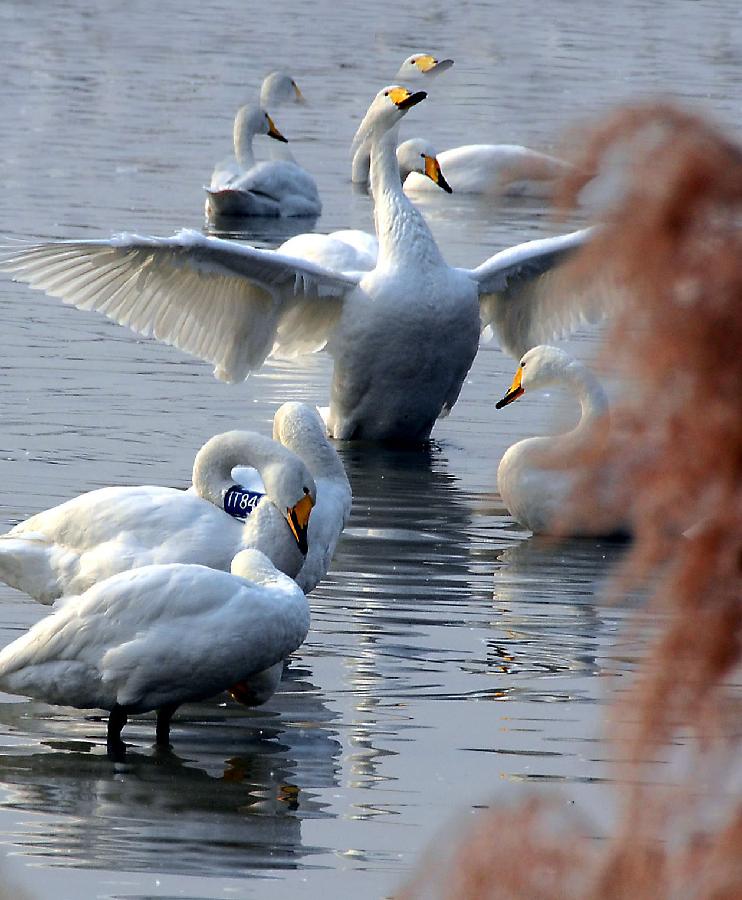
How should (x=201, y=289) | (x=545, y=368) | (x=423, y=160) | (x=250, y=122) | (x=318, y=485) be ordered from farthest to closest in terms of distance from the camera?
(x=250, y=122)
(x=423, y=160)
(x=201, y=289)
(x=545, y=368)
(x=318, y=485)

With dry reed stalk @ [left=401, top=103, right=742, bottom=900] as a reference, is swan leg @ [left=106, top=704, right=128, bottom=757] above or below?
below

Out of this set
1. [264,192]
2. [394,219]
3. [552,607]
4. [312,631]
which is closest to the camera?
[312,631]

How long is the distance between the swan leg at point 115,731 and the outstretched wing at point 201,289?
14.5ft

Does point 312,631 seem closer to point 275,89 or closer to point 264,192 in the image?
point 264,192

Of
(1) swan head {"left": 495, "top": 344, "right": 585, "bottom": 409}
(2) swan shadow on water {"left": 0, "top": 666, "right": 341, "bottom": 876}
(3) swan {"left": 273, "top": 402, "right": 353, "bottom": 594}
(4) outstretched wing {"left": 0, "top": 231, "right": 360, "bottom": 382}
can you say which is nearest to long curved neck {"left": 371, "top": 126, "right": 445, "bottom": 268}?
(4) outstretched wing {"left": 0, "top": 231, "right": 360, "bottom": 382}

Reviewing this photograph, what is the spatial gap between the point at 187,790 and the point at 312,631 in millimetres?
1763

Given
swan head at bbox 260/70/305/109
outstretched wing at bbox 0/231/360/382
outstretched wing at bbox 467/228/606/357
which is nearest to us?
outstretched wing at bbox 0/231/360/382

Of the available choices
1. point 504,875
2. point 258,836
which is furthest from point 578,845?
point 258,836

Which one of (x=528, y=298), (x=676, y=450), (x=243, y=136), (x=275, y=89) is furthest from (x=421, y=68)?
(x=676, y=450)

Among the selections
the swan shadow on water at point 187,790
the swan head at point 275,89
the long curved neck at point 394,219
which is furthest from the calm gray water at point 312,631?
the long curved neck at point 394,219

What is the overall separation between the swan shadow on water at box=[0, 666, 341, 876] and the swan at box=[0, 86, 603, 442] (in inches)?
173

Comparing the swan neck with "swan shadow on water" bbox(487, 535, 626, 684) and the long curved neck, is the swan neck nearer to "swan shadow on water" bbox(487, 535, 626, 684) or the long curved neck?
the long curved neck

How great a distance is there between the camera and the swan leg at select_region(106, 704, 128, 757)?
5.72m

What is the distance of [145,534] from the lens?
650 centimetres
